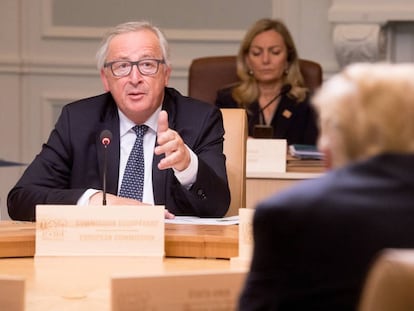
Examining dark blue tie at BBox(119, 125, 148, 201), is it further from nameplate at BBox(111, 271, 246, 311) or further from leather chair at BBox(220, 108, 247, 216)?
nameplate at BBox(111, 271, 246, 311)

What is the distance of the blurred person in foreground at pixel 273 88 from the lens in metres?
5.94

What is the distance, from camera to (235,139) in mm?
3857

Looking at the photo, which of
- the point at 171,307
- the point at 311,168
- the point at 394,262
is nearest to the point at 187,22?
the point at 311,168

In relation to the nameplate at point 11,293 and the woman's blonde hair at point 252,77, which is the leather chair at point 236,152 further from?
the woman's blonde hair at point 252,77

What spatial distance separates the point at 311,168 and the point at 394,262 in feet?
11.3

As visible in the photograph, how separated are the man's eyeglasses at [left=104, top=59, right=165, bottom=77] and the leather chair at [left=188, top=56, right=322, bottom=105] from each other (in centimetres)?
225

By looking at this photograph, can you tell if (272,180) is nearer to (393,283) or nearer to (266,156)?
(266,156)

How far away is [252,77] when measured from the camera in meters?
6.07

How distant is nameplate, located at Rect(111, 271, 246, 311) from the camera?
1982 mm

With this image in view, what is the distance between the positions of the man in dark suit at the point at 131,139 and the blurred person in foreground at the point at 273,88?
6.78 ft

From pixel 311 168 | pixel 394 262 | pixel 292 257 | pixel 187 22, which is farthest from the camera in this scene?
pixel 187 22

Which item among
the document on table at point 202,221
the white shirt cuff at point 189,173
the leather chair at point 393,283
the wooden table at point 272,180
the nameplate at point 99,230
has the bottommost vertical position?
the wooden table at point 272,180

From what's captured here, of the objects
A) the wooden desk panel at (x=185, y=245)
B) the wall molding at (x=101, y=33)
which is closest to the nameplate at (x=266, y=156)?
the wooden desk panel at (x=185, y=245)

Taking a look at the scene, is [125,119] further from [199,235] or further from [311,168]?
[311,168]
